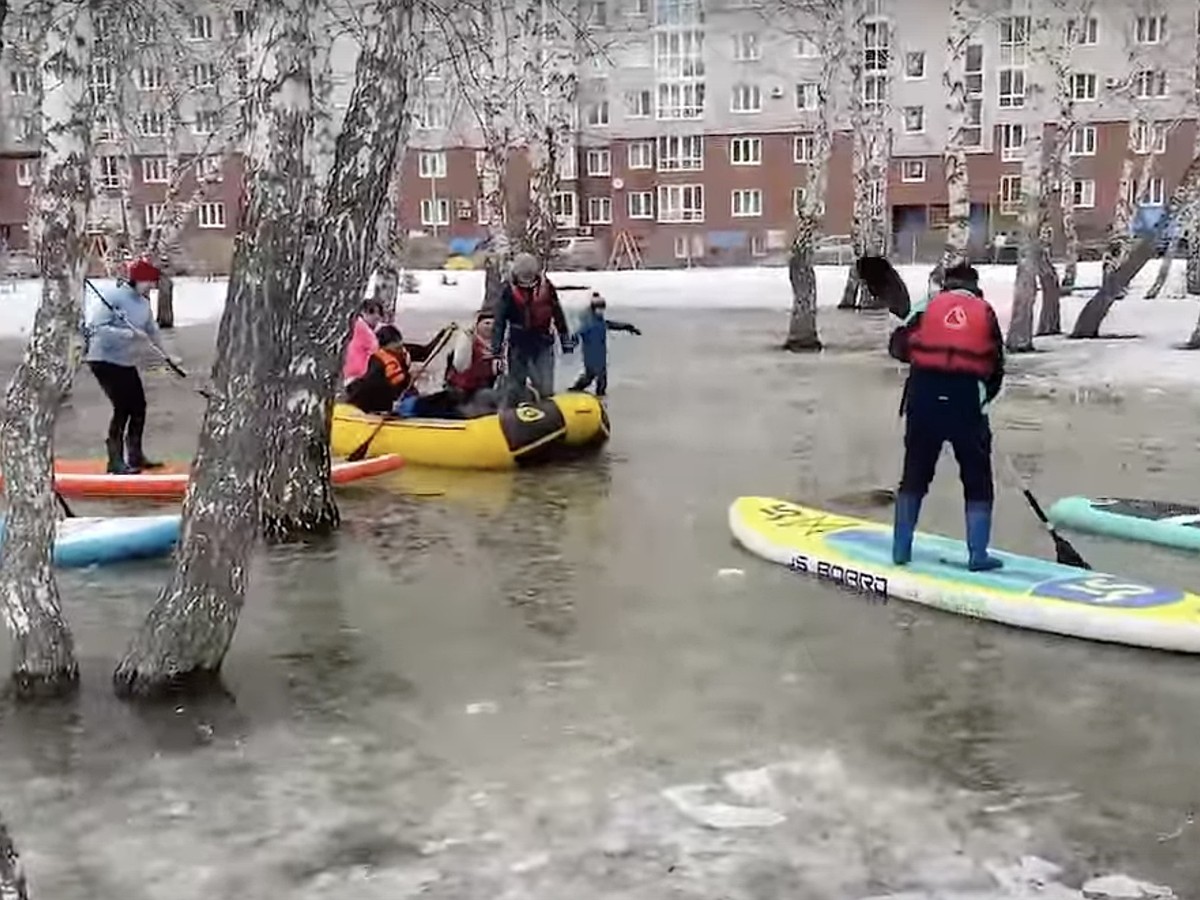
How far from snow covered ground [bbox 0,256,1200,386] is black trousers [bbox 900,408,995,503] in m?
9.20

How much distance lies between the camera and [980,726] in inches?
233

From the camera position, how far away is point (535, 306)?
13430mm

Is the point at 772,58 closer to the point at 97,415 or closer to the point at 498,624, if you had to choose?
the point at 97,415

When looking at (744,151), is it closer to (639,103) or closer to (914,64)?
(639,103)

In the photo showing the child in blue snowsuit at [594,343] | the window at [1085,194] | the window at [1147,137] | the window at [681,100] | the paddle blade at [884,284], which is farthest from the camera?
the window at [681,100]

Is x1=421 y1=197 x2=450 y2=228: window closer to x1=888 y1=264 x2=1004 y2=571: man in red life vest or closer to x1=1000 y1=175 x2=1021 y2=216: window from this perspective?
x1=1000 y1=175 x2=1021 y2=216: window

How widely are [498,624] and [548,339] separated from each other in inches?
257

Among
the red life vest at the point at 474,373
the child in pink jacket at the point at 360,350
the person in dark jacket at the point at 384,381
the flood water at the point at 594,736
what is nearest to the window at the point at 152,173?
the child in pink jacket at the point at 360,350

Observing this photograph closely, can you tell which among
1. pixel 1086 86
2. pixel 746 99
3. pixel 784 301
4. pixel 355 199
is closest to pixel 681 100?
pixel 746 99

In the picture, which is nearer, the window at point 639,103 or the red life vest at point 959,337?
the red life vest at point 959,337

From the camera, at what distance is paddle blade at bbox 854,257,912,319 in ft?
28.6

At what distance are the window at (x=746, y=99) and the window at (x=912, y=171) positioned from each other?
5408mm

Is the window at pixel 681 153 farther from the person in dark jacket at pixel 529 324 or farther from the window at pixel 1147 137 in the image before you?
the person in dark jacket at pixel 529 324

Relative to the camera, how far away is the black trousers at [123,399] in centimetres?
1105
